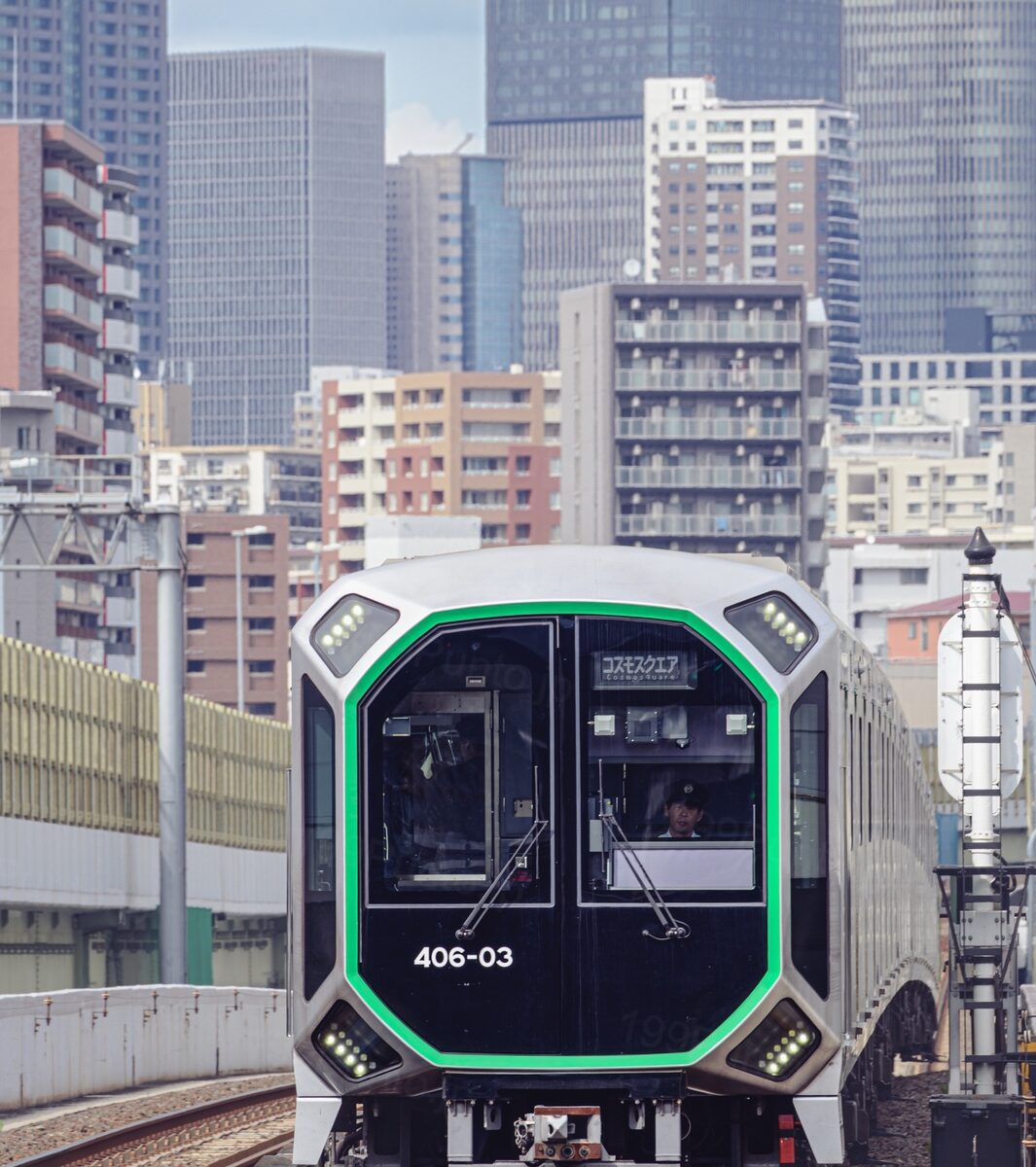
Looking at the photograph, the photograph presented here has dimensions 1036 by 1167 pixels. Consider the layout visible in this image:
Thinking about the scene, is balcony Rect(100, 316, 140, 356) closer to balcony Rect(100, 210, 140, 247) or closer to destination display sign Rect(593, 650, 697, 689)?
balcony Rect(100, 210, 140, 247)

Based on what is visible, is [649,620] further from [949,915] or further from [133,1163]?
[133,1163]

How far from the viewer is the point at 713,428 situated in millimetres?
150625

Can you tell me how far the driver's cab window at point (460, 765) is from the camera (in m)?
14.1

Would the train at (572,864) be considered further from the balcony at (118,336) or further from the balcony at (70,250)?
the balcony at (118,336)

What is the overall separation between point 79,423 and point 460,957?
112 meters

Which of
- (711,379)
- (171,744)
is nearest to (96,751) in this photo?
(171,744)

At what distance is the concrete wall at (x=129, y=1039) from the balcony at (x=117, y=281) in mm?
98986

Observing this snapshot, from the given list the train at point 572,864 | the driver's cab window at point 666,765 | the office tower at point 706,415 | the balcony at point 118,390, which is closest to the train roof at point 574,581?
the train at point 572,864

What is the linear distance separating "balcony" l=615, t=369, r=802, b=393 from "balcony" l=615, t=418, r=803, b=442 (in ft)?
5.08

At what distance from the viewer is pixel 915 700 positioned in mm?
121875

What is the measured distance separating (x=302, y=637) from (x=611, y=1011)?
2.24 metres

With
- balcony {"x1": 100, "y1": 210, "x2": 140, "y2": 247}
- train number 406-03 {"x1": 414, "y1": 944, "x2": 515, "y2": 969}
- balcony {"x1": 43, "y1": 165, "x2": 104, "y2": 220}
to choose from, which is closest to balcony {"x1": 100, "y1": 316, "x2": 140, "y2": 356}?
balcony {"x1": 100, "y1": 210, "x2": 140, "y2": 247}

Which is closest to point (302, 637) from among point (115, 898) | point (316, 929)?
point (316, 929)

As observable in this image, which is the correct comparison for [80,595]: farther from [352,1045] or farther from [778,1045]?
[778,1045]
